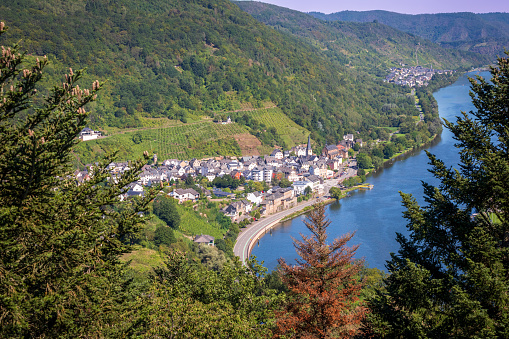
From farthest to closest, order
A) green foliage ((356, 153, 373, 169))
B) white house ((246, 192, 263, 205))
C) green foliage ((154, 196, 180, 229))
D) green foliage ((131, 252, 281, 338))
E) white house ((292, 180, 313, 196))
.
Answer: green foliage ((356, 153, 373, 169)) < white house ((292, 180, 313, 196)) < white house ((246, 192, 263, 205)) < green foliage ((154, 196, 180, 229)) < green foliage ((131, 252, 281, 338))

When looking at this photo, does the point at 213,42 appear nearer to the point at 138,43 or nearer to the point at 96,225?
the point at 138,43

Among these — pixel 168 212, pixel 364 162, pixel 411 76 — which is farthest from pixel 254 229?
pixel 411 76

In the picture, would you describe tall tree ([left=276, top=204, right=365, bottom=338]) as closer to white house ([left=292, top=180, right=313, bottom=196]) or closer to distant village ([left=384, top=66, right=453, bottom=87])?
white house ([left=292, top=180, right=313, bottom=196])

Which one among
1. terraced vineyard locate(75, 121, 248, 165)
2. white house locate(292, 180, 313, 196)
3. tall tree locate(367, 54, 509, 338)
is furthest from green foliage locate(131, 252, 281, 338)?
terraced vineyard locate(75, 121, 248, 165)

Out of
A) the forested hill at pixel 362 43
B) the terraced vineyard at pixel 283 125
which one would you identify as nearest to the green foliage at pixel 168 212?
the terraced vineyard at pixel 283 125

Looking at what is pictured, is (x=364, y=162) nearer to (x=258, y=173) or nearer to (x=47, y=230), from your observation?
(x=258, y=173)

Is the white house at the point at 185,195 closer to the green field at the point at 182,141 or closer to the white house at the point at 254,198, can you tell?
the white house at the point at 254,198

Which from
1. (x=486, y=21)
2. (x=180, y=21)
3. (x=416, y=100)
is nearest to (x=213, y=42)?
(x=180, y=21)
